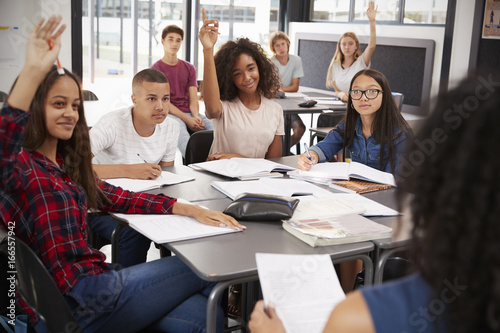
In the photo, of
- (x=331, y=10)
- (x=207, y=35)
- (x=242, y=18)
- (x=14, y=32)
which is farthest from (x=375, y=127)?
(x=331, y=10)

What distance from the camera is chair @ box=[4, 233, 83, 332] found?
3.91 ft

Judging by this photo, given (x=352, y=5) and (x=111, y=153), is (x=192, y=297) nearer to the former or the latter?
(x=111, y=153)

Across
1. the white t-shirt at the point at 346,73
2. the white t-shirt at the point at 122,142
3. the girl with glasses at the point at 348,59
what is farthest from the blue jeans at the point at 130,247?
the white t-shirt at the point at 346,73

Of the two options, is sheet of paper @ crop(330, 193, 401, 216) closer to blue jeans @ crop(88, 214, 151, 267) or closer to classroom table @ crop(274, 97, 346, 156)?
blue jeans @ crop(88, 214, 151, 267)

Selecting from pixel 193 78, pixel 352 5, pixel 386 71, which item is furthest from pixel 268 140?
pixel 352 5

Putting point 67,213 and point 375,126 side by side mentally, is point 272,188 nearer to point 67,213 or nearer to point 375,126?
point 375,126

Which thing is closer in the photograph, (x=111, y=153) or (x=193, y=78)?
(x=111, y=153)

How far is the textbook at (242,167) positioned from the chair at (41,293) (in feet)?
3.63

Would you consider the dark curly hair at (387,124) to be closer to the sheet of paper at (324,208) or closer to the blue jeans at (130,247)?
the sheet of paper at (324,208)

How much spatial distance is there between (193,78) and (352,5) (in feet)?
11.3

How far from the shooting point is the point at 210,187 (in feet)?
7.04

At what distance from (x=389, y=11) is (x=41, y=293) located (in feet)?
20.6

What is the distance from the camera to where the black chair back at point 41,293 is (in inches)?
46.9

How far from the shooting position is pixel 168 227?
1635 mm
